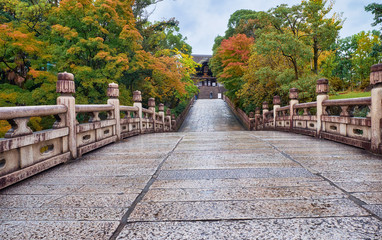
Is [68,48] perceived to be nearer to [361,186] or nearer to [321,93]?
[321,93]

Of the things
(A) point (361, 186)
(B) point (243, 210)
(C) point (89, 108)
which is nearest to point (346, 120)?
(A) point (361, 186)

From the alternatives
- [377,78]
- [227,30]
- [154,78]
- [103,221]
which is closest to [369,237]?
[103,221]

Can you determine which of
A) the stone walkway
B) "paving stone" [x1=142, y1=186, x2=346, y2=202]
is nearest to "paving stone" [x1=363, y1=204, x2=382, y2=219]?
the stone walkway

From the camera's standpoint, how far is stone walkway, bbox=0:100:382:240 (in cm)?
190

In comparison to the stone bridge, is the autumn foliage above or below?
above

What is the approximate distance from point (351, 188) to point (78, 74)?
1179cm

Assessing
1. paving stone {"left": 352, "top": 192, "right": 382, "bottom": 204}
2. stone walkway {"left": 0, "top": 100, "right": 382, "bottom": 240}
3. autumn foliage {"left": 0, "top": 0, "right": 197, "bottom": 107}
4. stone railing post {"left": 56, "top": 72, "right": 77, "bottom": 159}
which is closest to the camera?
stone walkway {"left": 0, "top": 100, "right": 382, "bottom": 240}

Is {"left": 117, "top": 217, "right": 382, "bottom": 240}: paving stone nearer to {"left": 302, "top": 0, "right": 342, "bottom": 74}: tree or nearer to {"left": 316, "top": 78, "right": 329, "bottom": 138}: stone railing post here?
{"left": 316, "top": 78, "right": 329, "bottom": 138}: stone railing post

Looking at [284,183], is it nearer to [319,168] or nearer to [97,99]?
[319,168]

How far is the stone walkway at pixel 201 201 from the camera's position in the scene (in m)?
1.90

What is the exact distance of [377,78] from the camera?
14.5 ft

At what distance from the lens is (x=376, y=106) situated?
4.46 meters

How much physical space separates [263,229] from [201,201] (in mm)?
694

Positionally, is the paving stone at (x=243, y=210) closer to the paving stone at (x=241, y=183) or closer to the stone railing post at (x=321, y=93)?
the paving stone at (x=241, y=183)
